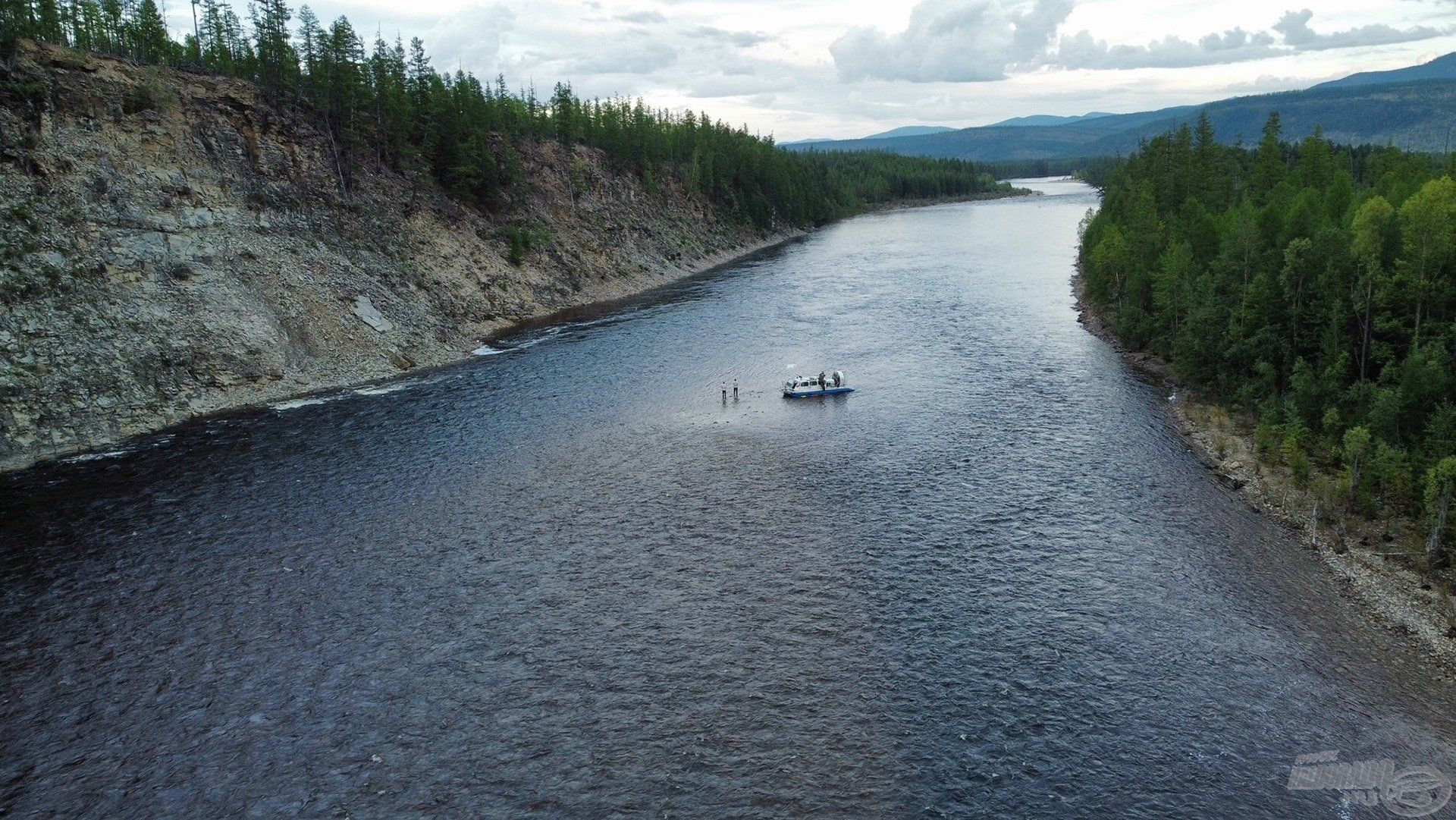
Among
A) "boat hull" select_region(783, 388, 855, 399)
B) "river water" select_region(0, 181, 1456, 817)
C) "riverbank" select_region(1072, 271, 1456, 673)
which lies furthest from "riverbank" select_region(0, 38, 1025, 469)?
"riverbank" select_region(1072, 271, 1456, 673)

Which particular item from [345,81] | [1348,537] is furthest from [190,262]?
[1348,537]

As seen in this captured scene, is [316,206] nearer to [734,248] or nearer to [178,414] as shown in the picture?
[178,414]

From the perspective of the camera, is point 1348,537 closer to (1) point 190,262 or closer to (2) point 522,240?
(1) point 190,262

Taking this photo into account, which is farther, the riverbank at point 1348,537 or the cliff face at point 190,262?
the cliff face at point 190,262

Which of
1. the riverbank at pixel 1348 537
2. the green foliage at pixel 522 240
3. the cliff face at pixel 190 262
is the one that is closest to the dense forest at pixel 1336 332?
the riverbank at pixel 1348 537

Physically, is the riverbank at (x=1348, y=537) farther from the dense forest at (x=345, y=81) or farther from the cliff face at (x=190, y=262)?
the dense forest at (x=345, y=81)

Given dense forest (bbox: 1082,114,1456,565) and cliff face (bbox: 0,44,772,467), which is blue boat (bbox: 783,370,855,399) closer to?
dense forest (bbox: 1082,114,1456,565)
